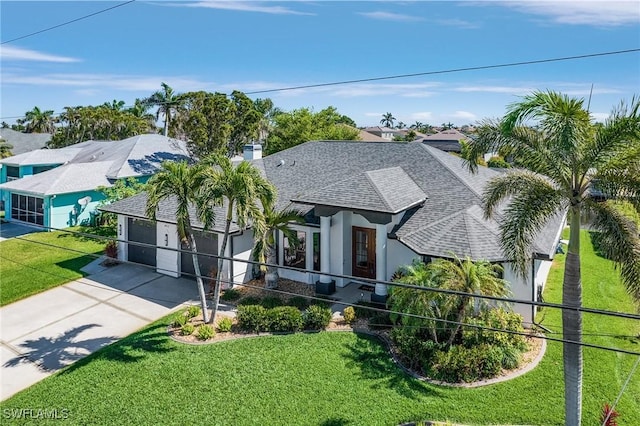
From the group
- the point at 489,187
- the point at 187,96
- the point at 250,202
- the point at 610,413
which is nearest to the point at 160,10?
the point at 250,202

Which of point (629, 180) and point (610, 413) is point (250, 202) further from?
point (610, 413)

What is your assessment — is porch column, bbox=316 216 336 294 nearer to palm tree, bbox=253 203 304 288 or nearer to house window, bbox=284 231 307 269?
palm tree, bbox=253 203 304 288

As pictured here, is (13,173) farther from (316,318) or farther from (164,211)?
(316,318)

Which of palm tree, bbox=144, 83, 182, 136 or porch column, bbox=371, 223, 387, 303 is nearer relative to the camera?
porch column, bbox=371, 223, 387, 303

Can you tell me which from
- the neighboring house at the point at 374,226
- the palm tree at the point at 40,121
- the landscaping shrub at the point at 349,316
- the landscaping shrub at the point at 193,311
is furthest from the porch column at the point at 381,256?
the palm tree at the point at 40,121

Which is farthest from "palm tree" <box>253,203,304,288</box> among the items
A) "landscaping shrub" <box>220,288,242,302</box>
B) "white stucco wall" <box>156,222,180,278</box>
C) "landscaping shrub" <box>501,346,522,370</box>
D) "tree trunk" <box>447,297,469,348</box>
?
"landscaping shrub" <box>501,346,522,370</box>

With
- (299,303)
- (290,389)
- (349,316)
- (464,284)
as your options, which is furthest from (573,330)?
(299,303)

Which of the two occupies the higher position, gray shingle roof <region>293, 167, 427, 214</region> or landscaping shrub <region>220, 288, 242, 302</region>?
gray shingle roof <region>293, 167, 427, 214</region>
